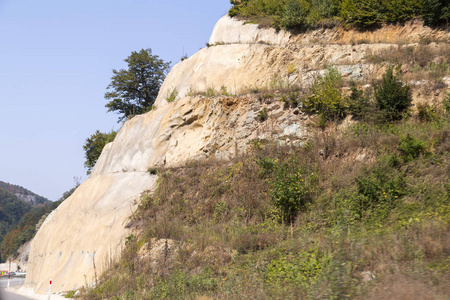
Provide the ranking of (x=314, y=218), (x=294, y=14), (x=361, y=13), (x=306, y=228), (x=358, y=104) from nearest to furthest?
(x=306, y=228), (x=314, y=218), (x=358, y=104), (x=361, y=13), (x=294, y=14)

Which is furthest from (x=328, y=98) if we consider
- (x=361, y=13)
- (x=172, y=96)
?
(x=172, y=96)

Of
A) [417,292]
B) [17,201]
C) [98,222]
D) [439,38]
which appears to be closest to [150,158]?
[98,222]

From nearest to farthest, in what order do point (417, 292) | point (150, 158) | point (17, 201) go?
1. point (417, 292)
2. point (150, 158)
3. point (17, 201)

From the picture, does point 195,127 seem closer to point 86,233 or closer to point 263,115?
point 263,115

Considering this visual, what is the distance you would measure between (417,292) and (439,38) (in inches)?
670

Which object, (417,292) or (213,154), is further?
(213,154)

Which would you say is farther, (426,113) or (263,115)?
(263,115)

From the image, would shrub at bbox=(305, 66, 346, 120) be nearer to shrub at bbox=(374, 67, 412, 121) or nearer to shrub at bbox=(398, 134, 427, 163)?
shrub at bbox=(374, 67, 412, 121)

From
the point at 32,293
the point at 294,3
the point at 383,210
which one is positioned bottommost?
the point at 32,293

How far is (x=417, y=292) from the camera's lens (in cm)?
539

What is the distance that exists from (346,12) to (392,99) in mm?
8731

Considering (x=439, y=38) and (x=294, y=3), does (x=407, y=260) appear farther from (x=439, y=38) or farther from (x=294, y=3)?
(x=294, y=3)

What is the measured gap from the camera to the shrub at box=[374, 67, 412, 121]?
1495 centimetres

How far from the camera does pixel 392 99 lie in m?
15.0
